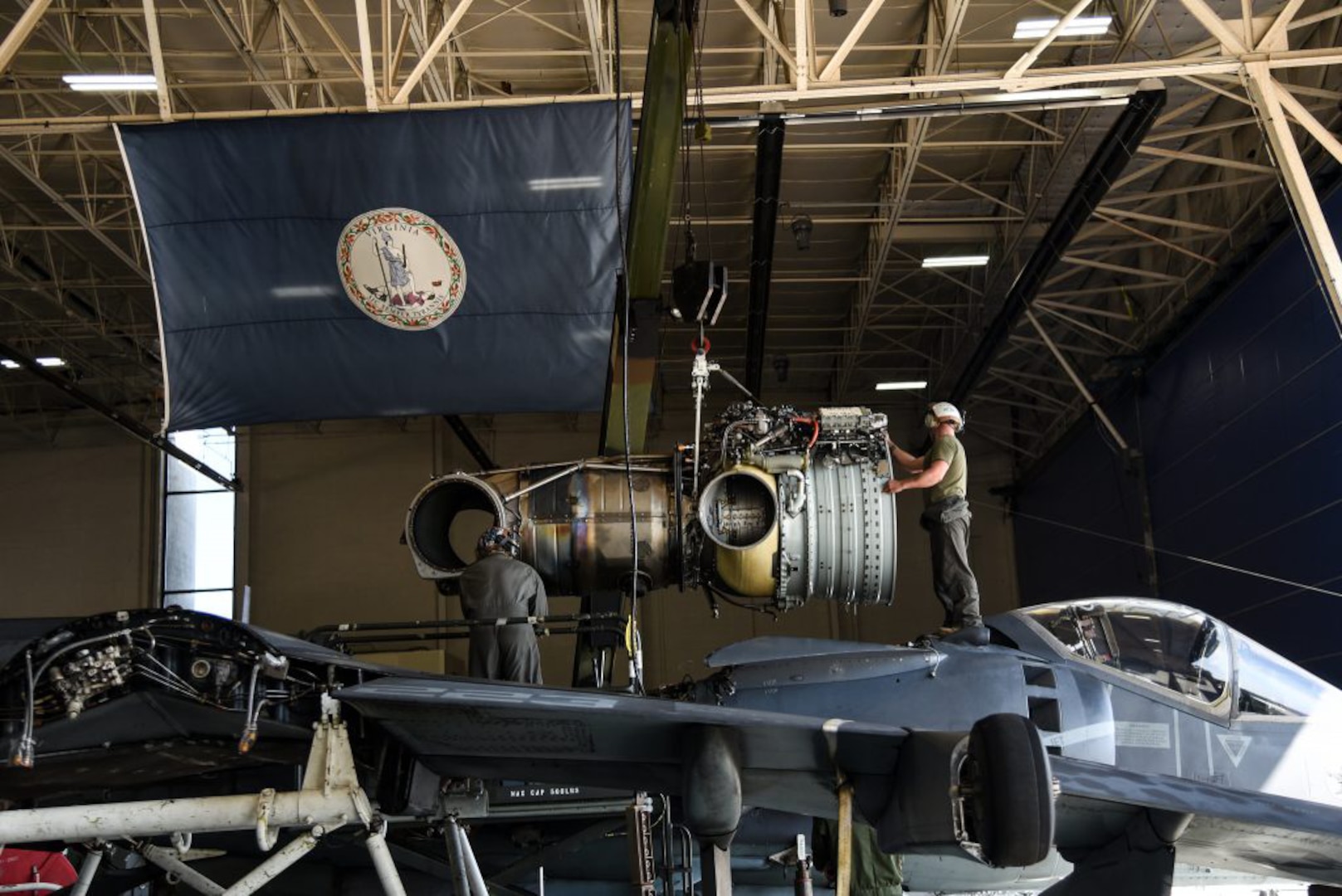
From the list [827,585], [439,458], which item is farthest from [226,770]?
[439,458]

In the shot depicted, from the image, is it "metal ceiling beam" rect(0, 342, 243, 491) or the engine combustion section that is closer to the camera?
the engine combustion section

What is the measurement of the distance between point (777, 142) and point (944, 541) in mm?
7429

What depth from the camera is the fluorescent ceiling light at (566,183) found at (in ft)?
32.3

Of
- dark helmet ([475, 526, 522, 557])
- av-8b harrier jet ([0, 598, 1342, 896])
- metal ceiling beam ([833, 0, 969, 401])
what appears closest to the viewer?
av-8b harrier jet ([0, 598, 1342, 896])

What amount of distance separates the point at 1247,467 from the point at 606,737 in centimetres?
1295

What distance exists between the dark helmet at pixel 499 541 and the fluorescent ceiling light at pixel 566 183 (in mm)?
3226

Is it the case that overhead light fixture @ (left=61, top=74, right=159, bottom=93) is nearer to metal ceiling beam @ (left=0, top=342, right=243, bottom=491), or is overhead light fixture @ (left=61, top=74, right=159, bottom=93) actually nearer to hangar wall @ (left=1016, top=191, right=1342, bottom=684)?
metal ceiling beam @ (left=0, top=342, right=243, bottom=491)

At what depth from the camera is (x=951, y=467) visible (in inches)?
324

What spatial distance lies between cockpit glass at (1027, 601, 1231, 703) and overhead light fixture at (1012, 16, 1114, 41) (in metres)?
7.66

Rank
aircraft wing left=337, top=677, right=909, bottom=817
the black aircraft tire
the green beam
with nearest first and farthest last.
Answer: the black aircraft tire → aircraft wing left=337, top=677, right=909, bottom=817 → the green beam

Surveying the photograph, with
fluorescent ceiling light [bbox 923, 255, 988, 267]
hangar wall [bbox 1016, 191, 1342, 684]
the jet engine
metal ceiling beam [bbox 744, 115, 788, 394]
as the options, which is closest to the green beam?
the jet engine

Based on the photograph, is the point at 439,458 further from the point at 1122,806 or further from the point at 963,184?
the point at 1122,806

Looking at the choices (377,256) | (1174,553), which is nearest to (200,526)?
(377,256)

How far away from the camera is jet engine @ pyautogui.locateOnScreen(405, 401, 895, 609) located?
7.97 m
